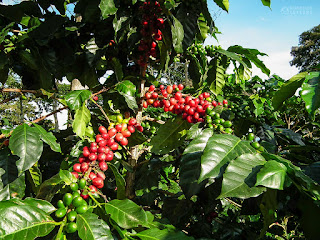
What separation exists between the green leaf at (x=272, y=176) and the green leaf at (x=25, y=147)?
76 cm

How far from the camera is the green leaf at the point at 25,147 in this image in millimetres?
860

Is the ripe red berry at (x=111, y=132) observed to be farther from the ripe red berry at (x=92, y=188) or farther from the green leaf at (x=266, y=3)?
the green leaf at (x=266, y=3)

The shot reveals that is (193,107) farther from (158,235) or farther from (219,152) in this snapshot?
(158,235)

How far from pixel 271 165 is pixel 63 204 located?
632 millimetres

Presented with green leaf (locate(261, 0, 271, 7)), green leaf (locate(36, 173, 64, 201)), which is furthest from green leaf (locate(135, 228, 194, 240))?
green leaf (locate(261, 0, 271, 7))

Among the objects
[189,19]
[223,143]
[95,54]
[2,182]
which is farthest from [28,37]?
[223,143]

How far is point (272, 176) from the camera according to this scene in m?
0.61

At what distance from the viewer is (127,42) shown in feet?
4.31

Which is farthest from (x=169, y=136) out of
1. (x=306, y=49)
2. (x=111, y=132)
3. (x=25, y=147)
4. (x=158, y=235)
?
(x=306, y=49)

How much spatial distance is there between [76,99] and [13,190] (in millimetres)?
445

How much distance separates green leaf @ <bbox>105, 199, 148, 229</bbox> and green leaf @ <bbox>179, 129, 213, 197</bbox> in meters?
0.21

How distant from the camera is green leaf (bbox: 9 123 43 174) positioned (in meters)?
0.86

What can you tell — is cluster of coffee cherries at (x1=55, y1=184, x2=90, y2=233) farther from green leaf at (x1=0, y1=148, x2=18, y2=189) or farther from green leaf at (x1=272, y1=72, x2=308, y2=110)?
green leaf at (x1=272, y1=72, x2=308, y2=110)

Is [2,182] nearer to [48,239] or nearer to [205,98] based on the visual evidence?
[48,239]
